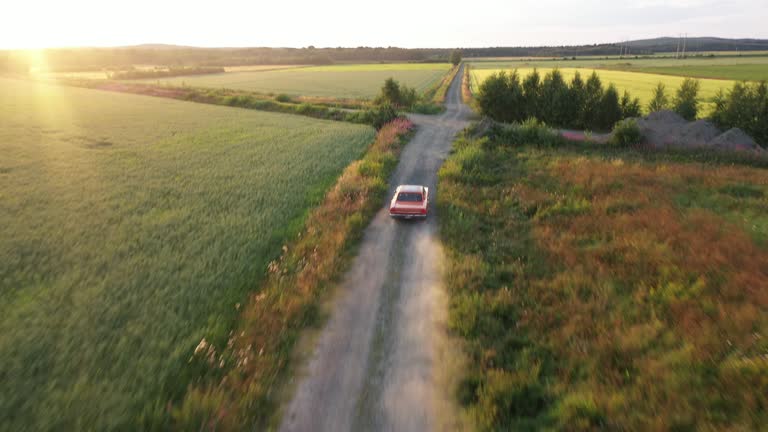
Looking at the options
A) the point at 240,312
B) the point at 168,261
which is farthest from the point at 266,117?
the point at 240,312

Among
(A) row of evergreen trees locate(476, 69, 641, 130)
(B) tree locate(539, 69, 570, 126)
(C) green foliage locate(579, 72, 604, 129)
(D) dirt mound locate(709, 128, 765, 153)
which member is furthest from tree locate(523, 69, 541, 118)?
(D) dirt mound locate(709, 128, 765, 153)

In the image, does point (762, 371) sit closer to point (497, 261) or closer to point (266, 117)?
point (497, 261)

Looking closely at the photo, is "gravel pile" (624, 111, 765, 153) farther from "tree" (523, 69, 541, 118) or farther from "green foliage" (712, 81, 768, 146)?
"tree" (523, 69, 541, 118)

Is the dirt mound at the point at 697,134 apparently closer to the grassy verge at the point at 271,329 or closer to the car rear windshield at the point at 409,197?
the car rear windshield at the point at 409,197

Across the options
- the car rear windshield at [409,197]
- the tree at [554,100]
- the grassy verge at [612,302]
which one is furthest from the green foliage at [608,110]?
the car rear windshield at [409,197]

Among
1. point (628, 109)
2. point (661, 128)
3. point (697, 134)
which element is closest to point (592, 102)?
point (628, 109)

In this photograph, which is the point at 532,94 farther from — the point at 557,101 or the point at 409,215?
the point at 409,215
